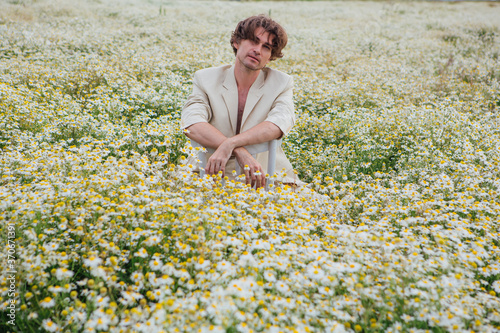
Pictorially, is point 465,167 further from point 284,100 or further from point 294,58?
point 294,58

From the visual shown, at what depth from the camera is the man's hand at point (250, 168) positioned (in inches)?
140

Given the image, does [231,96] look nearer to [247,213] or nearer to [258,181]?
[258,181]

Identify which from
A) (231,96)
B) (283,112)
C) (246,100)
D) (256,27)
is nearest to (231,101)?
(231,96)

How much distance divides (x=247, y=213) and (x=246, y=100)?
1.32 metres

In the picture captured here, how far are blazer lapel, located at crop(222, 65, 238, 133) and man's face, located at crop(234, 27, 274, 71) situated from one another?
24 cm

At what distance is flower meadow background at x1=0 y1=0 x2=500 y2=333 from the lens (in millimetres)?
2211

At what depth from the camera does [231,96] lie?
4.00 meters

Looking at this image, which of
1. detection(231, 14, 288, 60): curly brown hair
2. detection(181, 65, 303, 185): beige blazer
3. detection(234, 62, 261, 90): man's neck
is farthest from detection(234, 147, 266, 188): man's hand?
detection(231, 14, 288, 60): curly brown hair

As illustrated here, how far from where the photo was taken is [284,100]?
4.06m

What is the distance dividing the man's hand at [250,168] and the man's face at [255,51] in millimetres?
933

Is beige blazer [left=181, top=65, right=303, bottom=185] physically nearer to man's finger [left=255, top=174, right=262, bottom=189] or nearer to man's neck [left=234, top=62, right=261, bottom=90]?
man's neck [left=234, top=62, right=261, bottom=90]

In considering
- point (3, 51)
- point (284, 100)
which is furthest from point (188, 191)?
point (3, 51)

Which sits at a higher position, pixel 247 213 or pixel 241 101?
pixel 241 101

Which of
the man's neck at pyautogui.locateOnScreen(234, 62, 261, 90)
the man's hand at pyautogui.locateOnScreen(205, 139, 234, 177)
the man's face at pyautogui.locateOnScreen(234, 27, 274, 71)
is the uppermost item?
the man's face at pyautogui.locateOnScreen(234, 27, 274, 71)
